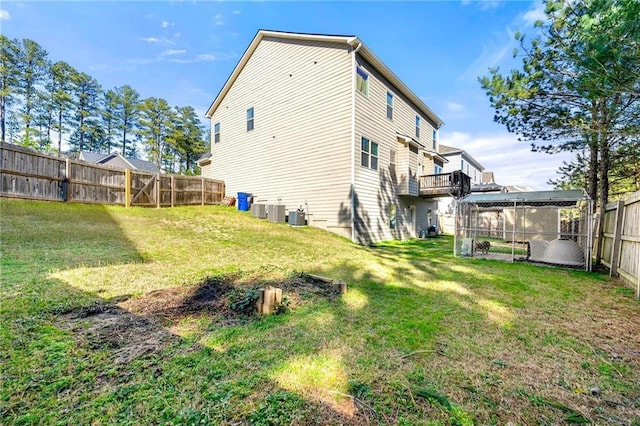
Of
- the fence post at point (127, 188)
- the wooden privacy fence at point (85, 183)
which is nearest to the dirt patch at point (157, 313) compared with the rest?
the wooden privacy fence at point (85, 183)

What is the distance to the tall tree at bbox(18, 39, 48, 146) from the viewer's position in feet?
90.0

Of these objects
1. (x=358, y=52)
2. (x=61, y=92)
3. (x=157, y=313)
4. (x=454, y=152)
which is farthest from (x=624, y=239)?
(x=61, y=92)

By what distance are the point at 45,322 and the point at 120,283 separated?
1390mm

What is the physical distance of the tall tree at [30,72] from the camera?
27422mm

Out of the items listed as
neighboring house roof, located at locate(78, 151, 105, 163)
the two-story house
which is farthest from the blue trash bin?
neighboring house roof, located at locate(78, 151, 105, 163)

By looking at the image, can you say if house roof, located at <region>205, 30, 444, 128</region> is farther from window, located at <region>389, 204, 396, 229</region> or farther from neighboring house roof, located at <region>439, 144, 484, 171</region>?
window, located at <region>389, 204, 396, 229</region>

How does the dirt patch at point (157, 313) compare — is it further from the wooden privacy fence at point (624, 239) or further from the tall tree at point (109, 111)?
the tall tree at point (109, 111)

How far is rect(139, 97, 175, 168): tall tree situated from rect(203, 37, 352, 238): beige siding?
81.3ft

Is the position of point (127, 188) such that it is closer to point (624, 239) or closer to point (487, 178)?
point (624, 239)

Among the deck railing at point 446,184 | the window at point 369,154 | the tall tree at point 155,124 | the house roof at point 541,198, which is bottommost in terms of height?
the house roof at point 541,198

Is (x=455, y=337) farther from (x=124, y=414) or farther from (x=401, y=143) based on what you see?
(x=401, y=143)

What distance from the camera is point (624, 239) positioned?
6078 millimetres

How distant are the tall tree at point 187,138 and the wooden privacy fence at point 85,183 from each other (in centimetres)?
2500

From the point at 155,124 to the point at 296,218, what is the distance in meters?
33.7
